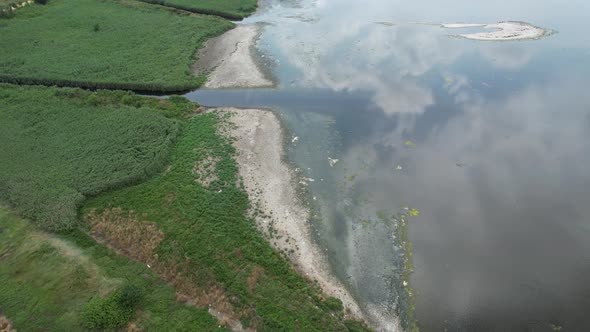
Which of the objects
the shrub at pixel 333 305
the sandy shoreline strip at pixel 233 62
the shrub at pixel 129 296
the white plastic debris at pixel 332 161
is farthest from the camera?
the sandy shoreline strip at pixel 233 62

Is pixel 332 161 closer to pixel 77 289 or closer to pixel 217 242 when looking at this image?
pixel 217 242

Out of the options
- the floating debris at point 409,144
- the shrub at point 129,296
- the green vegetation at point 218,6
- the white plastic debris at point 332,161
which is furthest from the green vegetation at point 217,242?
the green vegetation at point 218,6

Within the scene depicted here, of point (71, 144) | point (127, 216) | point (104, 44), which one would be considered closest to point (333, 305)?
point (127, 216)

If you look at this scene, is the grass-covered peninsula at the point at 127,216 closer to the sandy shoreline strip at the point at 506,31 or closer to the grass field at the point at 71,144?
the grass field at the point at 71,144

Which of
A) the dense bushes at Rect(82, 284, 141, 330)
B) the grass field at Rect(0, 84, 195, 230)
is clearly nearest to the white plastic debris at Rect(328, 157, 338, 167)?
the grass field at Rect(0, 84, 195, 230)

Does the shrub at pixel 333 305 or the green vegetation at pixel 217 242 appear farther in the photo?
the shrub at pixel 333 305

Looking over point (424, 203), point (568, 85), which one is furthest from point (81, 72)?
point (568, 85)
